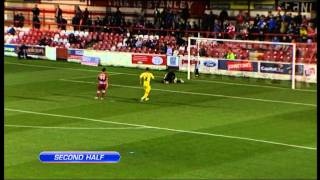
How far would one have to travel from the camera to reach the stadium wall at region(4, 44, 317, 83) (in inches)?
1376

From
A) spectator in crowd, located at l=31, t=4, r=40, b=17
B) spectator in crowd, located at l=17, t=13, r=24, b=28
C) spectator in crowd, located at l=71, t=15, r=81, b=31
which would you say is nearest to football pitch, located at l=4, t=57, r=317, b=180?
spectator in crowd, located at l=71, t=15, r=81, b=31

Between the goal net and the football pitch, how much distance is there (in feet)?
2.58

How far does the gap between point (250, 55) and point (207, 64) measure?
2.62 metres

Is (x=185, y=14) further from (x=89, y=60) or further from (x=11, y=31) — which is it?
(x=11, y=31)

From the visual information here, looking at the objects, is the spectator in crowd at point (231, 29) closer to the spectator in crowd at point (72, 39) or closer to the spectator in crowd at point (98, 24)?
the spectator in crowd at point (98, 24)

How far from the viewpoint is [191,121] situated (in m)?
22.7

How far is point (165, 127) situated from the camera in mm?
21328

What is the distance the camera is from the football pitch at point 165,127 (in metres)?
14.8

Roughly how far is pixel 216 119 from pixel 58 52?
25.5 m

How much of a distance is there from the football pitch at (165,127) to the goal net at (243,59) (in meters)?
0.79

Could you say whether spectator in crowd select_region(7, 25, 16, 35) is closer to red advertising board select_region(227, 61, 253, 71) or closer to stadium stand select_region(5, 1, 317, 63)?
stadium stand select_region(5, 1, 317, 63)

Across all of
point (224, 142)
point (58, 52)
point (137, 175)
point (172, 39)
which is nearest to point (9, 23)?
point (58, 52)

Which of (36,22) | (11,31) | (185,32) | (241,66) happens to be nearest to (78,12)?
(36,22)

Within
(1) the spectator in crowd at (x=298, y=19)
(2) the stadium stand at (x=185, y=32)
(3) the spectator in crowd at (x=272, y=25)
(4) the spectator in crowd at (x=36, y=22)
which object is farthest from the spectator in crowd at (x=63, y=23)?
(1) the spectator in crowd at (x=298, y=19)
